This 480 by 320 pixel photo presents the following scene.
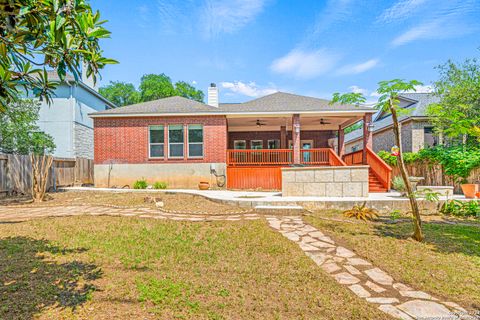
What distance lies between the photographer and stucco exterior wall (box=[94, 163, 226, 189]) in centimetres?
1313

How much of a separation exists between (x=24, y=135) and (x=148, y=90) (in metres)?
26.1

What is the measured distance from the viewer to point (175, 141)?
13.4 metres

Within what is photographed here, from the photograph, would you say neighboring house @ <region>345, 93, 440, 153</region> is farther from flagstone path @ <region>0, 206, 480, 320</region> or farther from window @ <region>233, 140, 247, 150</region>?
flagstone path @ <region>0, 206, 480, 320</region>

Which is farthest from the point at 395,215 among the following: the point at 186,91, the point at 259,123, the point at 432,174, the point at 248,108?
the point at 186,91

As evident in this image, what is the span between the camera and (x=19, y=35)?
1.93 meters

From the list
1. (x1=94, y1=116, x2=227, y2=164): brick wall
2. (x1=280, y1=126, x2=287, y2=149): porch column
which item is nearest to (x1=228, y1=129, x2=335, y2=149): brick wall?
(x1=280, y1=126, x2=287, y2=149): porch column

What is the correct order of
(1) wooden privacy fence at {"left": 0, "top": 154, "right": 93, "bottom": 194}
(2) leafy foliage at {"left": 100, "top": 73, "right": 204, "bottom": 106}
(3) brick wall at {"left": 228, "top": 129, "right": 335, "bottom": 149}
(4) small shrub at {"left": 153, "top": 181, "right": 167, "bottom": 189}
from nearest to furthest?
(1) wooden privacy fence at {"left": 0, "top": 154, "right": 93, "bottom": 194}, (4) small shrub at {"left": 153, "top": 181, "right": 167, "bottom": 189}, (3) brick wall at {"left": 228, "top": 129, "right": 335, "bottom": 149}, (2) leafy foliage at {"left": 100, "top": 73, "right": 204, "bottom": 106}

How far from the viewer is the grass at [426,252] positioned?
9.46 feet

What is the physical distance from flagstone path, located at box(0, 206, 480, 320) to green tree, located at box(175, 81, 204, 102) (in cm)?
3719

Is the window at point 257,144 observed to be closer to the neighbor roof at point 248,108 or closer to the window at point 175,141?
the neighbor roof at point 248,108

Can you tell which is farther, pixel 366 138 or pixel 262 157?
pixel 262 157

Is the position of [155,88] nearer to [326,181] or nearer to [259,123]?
[259,123]

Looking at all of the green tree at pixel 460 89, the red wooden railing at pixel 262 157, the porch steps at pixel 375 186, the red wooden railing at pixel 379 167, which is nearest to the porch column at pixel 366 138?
the red wooden railing at pixel 379 167

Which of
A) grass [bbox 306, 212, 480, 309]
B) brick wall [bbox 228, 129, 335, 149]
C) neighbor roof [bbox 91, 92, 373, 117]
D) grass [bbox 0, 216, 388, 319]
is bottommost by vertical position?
grass [bbox 306, 212, 480, 309]
